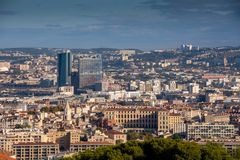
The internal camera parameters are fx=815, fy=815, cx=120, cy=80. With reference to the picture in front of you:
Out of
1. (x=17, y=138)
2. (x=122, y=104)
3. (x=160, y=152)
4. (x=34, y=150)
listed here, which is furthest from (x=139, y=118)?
(x=160, y=152)

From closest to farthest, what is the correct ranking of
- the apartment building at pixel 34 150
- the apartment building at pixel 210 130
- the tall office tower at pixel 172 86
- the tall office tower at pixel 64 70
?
the apartment building at pixel 34 150 < the apartment building at pixel 210 130 < the tall office tower at pixel 172 86 < the tall office tower at pixel 64 70

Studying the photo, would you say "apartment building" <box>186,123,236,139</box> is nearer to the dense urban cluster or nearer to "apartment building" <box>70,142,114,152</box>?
the dense urban cluster

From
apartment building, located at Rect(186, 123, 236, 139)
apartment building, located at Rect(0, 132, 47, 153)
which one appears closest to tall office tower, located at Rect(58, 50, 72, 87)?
apartment building, located at Rect(186, 123, 236, 139)

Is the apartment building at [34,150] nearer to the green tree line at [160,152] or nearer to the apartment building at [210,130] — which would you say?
the apartment building at [210,130]

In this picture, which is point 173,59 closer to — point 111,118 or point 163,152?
point 111,118

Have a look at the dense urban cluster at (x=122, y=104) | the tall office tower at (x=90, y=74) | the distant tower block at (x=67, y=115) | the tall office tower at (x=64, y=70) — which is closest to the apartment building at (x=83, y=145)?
the dense urban cluster at (x=122, y=104)

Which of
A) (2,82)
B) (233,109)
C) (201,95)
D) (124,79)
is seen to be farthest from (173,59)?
(233,109)
